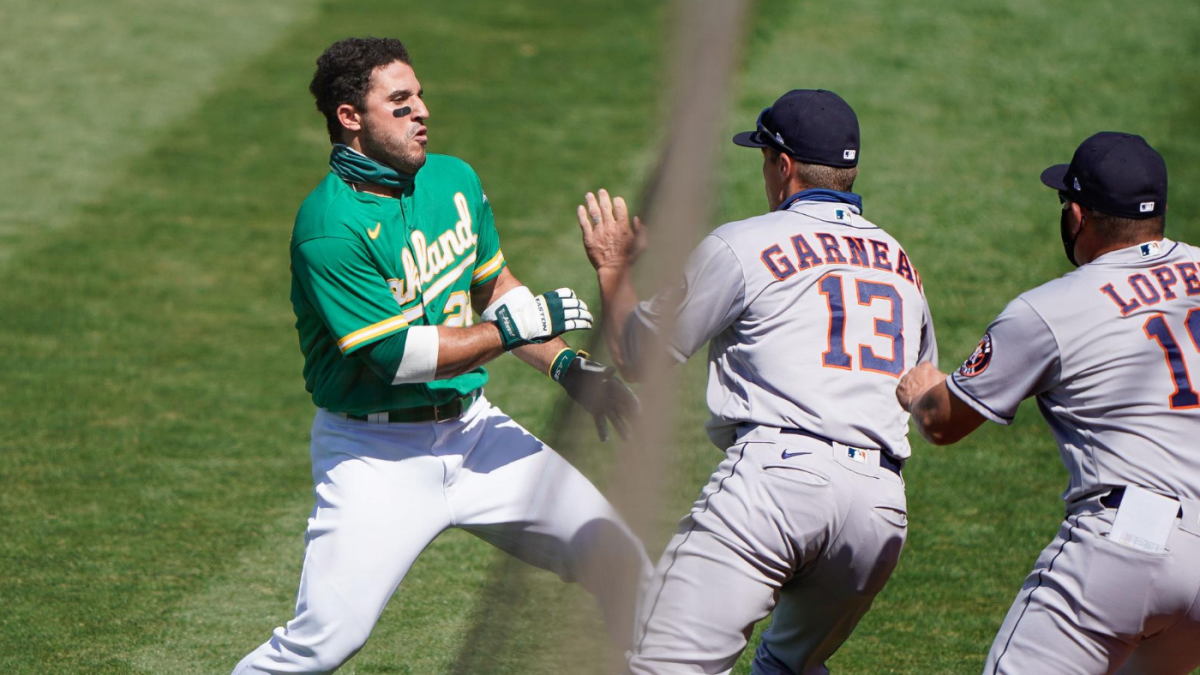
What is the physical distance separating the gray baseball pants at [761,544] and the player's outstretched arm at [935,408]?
208 millimetres

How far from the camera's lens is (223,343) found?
24.8ft

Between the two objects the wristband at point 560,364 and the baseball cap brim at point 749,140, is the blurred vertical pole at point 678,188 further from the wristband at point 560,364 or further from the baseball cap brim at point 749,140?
the wristband at point 560,364

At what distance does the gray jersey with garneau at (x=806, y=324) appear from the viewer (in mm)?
3639

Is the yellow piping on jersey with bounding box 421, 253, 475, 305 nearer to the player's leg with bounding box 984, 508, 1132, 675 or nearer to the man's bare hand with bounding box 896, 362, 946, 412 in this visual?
the man's bare hand with bounding box 896, 362, 946, 412

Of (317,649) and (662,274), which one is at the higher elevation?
(662,274)

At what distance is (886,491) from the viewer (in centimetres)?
364

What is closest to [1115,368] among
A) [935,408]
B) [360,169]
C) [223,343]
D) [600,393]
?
[935,408]

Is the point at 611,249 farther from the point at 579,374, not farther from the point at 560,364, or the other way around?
the point at 560,364

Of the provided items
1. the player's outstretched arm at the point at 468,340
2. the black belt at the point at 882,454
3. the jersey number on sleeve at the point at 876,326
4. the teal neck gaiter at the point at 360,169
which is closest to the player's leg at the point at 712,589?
the black belt at the point at 882,454

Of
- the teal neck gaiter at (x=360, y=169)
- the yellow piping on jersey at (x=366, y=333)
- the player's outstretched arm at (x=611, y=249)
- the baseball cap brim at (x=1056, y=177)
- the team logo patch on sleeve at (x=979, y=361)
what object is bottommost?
the yellow piping on jersey at (x=366, y=333)

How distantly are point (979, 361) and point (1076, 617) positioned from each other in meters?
0.68

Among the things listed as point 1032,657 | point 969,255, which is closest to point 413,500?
point 1032,657

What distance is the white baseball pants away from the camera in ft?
12.0

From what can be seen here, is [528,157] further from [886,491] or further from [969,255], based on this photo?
[886,491]
